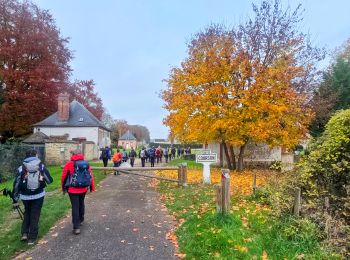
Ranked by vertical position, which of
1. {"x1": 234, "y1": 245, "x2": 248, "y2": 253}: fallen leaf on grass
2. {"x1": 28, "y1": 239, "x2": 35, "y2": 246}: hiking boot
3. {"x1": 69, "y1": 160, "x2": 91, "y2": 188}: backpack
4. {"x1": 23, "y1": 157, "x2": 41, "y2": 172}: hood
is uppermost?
{"x1": 23, "y1": 157, "x2": 41, "y2": 172}: hood

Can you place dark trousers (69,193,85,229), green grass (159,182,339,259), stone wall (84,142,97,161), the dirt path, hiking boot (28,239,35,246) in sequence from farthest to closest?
stone wall (84,142,97,161)
dark trousers (69,193,85,229)
hiking boot (28,239,35,246)
the dirt path
green grass (159,182,339,259)

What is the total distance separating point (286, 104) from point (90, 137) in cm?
2428

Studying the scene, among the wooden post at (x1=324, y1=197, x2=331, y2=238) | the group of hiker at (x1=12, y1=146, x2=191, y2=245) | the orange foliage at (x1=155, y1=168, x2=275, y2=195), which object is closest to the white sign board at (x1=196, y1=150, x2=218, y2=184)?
the orange foliage at (x1=155, y1=168, x2=275, y2=195)

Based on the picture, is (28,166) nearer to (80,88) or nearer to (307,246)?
(307,246)

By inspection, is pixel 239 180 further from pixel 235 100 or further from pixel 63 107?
pixel 63 107

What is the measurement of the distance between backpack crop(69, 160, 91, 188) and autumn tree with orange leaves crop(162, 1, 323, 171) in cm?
1273

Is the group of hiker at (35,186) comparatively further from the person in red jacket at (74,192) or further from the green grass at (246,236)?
the green grass at (246,236)

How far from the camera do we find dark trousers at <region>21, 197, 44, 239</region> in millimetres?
6852

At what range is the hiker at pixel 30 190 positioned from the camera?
6.85 m

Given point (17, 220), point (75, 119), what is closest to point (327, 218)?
point (17, 220)

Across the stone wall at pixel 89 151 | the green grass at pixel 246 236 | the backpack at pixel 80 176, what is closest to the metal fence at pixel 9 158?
the backpack at pixel 80 176

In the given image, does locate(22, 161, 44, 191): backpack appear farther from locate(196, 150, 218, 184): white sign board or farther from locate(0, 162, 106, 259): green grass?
locate(196, 150, 218, 184): white sign board

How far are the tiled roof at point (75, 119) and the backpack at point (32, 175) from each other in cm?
3095

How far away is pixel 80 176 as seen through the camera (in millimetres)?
7441
